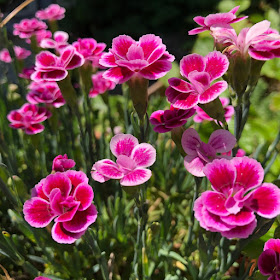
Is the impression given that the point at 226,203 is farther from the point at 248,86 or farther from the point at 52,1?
the point at 52,1

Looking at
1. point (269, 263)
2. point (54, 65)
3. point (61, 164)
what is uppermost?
point (54, 65)

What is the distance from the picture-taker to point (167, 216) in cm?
89

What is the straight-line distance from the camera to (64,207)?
51 cm

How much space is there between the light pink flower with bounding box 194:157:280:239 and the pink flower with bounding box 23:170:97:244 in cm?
15

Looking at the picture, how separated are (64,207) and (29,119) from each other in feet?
1.28

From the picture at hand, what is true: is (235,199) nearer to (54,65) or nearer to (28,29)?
(54,65)

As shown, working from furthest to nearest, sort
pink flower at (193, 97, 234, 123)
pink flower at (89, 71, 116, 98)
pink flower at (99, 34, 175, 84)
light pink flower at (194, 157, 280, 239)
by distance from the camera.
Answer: pink flower at (89, 71, 116, 98), pink flower at (193, 97, 234, 123), pink flower at (99, 34, 175, 84), light pink flower at (194, 157, 280, 239)

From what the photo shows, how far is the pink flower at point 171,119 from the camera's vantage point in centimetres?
55

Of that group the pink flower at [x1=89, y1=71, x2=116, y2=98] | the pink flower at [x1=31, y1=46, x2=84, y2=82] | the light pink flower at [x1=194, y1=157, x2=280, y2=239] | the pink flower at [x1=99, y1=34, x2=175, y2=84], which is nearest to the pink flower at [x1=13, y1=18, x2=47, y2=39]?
the pink flower at [x1=89, y1=71, x2=116, y2=98]

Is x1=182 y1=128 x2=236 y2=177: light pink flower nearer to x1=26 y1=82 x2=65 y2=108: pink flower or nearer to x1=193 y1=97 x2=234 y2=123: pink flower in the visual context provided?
x1=193 y1=97 x2=234 y2=123: pink flower

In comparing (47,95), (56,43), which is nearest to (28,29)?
(56,43)


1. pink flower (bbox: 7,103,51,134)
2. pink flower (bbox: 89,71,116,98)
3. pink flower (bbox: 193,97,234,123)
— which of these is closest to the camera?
pink flower (bbox: 193,97,234,123)

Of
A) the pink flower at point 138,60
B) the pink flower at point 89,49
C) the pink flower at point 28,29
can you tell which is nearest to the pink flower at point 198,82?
the pink flower at point 138,60

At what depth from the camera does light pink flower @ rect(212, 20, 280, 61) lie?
509 mm
